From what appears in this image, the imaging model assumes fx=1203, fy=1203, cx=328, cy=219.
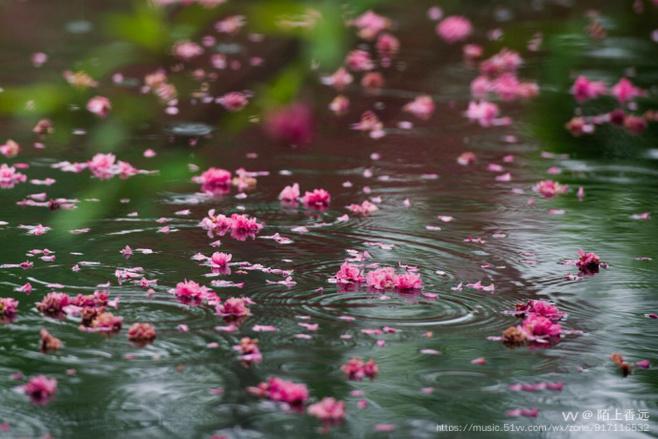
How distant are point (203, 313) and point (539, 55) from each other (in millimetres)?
5418

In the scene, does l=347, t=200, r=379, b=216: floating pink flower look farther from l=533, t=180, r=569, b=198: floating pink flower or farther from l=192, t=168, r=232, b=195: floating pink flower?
l=533, t=180, r=569, b=198: floating pink flower

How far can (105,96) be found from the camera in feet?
21.8

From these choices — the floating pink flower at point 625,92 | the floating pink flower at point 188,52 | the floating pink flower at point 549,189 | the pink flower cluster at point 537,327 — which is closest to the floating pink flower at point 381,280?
the pink flower cluster at point 537,327

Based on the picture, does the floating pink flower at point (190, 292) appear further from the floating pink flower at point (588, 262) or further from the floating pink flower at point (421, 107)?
the floating pink flower at point (421, 107)

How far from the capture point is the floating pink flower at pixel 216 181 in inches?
197

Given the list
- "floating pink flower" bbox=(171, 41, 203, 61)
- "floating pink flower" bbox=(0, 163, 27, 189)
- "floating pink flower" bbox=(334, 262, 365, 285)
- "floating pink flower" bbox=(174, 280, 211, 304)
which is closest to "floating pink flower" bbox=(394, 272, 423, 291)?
"floating pink flower" bbox=(334, 262, 365, 285)

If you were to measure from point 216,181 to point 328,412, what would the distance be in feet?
8.03

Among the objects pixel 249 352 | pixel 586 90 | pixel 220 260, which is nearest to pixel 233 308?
pixel 249 352

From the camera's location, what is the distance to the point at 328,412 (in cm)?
270

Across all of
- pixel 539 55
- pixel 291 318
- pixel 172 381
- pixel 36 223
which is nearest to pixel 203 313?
pixel 291 318

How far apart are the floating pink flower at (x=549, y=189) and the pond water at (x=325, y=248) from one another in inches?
1.5

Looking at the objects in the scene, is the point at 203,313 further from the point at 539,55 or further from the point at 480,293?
the point at 539,55

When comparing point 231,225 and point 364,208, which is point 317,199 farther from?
point 231,225

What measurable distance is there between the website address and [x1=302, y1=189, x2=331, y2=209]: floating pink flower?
2157 millimetres
